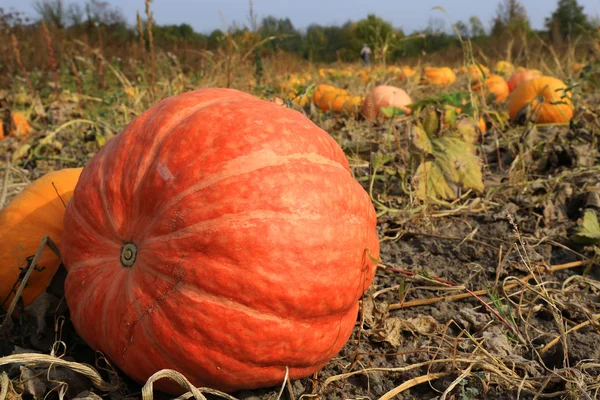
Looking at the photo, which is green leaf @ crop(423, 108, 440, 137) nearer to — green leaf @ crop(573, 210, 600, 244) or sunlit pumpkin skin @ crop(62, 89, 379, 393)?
green leaf @ crop(573, 210, 600, 244)

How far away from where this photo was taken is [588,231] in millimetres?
2494

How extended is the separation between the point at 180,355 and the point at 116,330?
22cm

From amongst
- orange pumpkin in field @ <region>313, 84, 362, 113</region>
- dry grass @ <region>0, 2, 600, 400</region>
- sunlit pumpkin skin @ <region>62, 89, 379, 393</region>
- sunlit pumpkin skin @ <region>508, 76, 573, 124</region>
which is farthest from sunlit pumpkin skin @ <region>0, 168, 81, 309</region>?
sunlit pumpkin skin @ <region>508, 76, 573, 124</region>

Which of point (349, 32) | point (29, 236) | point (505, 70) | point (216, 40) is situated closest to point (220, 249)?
point (29, 236)

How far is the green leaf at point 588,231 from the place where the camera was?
2473 millimetres

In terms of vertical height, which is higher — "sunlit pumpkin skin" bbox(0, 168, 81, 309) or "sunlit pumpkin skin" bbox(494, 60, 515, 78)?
"sunlit pumpkin skin" bbox(494, 60, 515, 78)

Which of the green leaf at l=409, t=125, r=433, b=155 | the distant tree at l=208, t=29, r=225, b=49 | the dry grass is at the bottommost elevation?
the dry grass

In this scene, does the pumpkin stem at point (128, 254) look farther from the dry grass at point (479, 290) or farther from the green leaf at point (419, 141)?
the green leaf at point (419, 141)

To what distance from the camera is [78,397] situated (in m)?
1.56

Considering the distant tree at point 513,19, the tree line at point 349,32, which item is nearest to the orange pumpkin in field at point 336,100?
the tree line at point 349,32

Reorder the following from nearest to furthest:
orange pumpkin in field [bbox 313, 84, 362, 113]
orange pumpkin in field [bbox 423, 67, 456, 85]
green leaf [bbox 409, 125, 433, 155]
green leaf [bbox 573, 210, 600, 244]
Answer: green leaf [bbox 573, 210, 600, 244] < green leaf [bbox 409, 125, 433, 155] < orange pumpkin in field [bbox 313, 84, 362, 113] < orange pumpkin in field [bbox 423, 67, 456, 85]

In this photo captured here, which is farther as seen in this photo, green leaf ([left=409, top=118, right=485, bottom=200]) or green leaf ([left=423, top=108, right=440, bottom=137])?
green leaf ([left=423, top=108, right=440, bottom=137])

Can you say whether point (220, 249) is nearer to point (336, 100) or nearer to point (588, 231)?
point (588, 231)

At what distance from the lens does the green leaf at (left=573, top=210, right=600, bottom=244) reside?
2473mm
